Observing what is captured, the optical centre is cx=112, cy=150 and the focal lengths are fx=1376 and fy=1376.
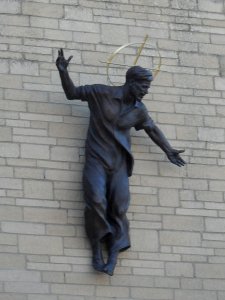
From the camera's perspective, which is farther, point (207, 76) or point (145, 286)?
point (207, 76)

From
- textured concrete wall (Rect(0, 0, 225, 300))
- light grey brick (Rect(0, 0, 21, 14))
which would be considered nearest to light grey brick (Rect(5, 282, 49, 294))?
textured concrete wall (Rect(0, 0, 225, 300))

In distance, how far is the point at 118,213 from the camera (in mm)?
11055

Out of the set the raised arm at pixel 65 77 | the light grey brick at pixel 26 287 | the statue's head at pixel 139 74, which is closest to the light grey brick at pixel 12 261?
the light grey brick at pixel 26 287

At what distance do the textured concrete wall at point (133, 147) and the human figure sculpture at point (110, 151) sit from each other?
0.13 metres

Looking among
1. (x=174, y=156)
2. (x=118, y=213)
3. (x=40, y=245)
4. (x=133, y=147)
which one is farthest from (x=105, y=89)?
(x=40, y=245)

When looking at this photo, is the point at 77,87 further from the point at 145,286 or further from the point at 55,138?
the point at 145,286

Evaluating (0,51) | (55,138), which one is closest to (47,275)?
(55,138)

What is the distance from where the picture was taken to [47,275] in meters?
10.9

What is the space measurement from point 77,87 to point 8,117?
616mm

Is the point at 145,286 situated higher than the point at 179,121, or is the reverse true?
Result: the point at 179,121

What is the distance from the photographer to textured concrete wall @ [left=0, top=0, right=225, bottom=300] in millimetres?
10953

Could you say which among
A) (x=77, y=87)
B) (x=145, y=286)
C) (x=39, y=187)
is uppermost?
(x=77, y=87)

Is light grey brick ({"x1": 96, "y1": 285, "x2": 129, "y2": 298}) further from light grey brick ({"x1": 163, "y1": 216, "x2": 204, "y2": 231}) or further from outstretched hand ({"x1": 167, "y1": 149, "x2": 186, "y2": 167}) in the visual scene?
outstretched hand ({"x1": 167, "y1": 149, "x2": 186, "y2": 167})

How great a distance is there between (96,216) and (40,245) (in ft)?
1.64
